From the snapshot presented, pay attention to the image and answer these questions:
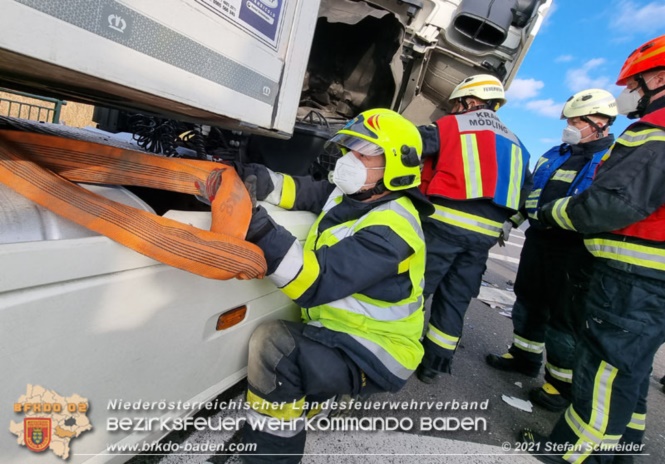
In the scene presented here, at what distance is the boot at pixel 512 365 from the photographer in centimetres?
315

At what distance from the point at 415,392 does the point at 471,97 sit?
2191 millimetres

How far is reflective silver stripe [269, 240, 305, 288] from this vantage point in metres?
1.32

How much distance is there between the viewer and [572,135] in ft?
9.70

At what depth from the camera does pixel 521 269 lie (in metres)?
3.15

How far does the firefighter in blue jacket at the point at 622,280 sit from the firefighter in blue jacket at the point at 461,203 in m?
0.50

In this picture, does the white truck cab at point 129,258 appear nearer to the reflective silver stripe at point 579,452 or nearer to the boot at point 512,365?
the reflective silver stripe at point 579,452

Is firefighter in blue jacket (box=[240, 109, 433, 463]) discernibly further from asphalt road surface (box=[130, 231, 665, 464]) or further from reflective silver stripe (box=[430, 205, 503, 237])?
reflective silver stripe (box=[430, 205, 503, 237])

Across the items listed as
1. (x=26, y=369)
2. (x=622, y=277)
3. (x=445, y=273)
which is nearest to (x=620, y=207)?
(x=622, y=277)

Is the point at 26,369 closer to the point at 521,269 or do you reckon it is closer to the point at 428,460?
the point at 428,460

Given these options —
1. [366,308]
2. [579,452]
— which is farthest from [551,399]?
[366,308]

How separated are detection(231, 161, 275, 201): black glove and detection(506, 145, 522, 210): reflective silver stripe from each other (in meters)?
1.63

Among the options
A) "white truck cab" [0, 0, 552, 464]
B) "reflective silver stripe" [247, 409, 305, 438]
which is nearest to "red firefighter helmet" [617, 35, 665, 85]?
"white truck cab" [0, 0, 552, 464]

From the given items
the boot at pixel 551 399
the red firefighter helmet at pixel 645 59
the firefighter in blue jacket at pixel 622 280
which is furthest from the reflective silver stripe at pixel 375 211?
the boot at pixel 551 399

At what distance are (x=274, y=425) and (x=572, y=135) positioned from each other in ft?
9.80
